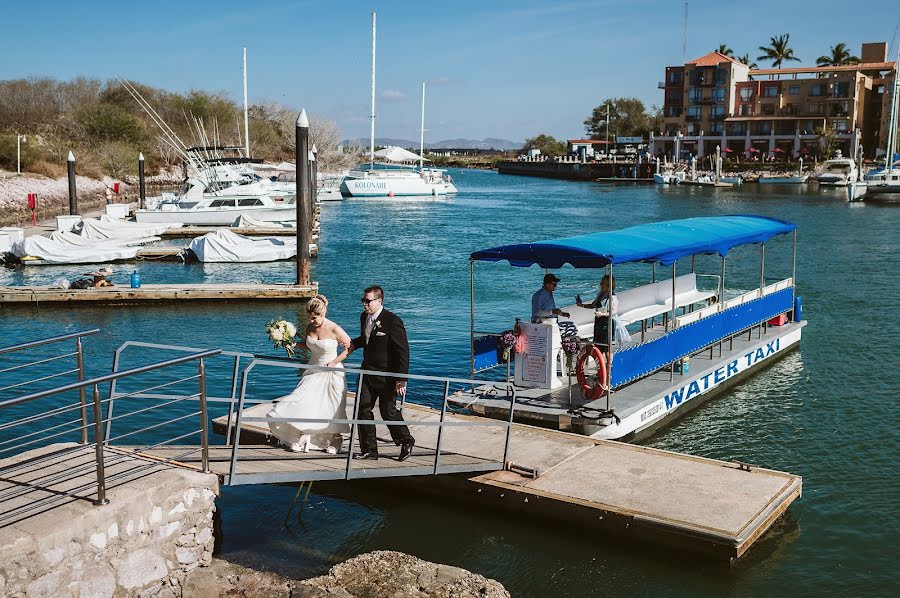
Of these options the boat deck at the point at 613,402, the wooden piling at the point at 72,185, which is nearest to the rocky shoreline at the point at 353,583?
the boat deck at the point at 613,402

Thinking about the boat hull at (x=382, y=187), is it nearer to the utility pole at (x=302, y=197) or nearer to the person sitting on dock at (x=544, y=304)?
the utility pole at (x=302, y=197)

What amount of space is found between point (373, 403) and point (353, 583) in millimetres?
2361

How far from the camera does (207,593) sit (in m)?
8.16

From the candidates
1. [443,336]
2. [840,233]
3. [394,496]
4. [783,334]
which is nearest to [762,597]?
[394,496]

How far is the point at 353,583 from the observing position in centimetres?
869

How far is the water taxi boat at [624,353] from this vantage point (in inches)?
531

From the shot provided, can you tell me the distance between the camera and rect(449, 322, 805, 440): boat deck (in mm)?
13281

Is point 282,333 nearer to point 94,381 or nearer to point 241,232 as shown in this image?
point 94,381

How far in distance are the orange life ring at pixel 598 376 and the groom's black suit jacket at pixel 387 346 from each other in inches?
161

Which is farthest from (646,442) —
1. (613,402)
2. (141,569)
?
(141,569)

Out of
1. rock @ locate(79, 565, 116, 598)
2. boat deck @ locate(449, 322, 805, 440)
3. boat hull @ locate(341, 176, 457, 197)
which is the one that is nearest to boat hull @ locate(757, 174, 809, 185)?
boat hull @ locate(341, 176, 457, 197)

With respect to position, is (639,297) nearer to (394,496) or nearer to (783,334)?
(783,334)

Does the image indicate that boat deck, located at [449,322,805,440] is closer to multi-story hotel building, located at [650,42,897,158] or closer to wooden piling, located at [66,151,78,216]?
wooden piling, located at [66,151,78,216]

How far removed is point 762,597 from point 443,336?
1458 centimetres
